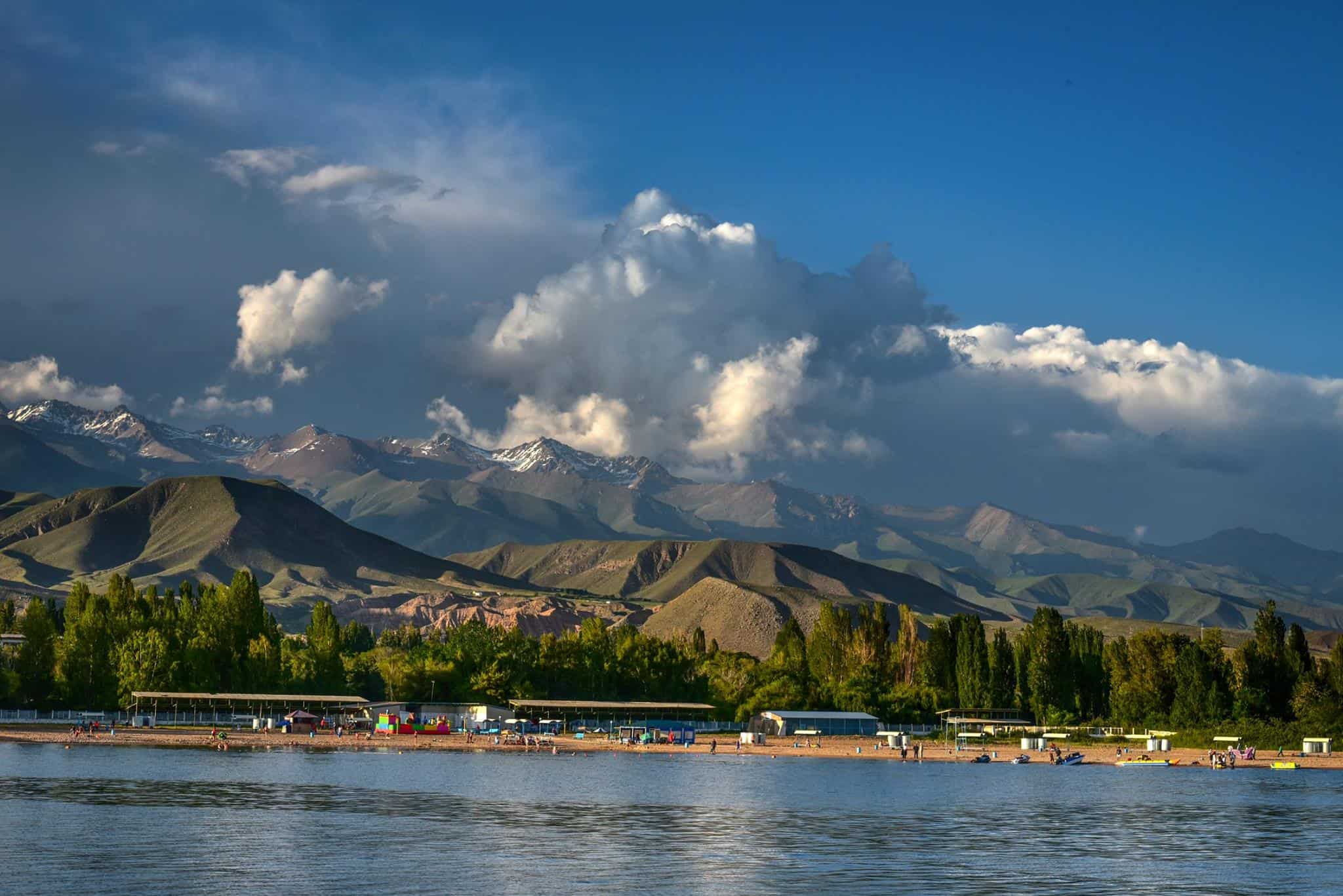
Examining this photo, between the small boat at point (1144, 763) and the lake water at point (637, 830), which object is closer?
the lake water at point (637, 830)

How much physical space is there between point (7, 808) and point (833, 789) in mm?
72728

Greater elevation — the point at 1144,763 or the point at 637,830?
the point at 1144,763

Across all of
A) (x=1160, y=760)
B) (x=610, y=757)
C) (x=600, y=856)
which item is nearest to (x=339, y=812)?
(x=600, y=856)

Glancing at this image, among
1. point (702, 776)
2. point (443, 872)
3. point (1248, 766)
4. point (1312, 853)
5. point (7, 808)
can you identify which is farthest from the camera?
point (1248, 766)

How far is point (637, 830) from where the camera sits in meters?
101

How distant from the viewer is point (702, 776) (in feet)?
527

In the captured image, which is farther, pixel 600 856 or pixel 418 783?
pixel 418 783

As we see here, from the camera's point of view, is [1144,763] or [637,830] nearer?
[637,830]

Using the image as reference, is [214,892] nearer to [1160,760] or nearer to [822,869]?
[822,869]

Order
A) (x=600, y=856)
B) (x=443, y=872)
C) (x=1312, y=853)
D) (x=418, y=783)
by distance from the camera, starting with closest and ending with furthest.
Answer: (x=443, y=872) → (x=600, y=856) → (x=1312, y=853) → (x=418, y=783)

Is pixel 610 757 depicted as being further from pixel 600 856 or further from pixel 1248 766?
pixel 600 856

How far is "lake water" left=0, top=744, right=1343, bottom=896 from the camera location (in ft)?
253

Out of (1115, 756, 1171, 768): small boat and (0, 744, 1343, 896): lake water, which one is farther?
(1115, 756, 1171, 768): small boat

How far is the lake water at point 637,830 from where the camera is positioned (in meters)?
77.2
